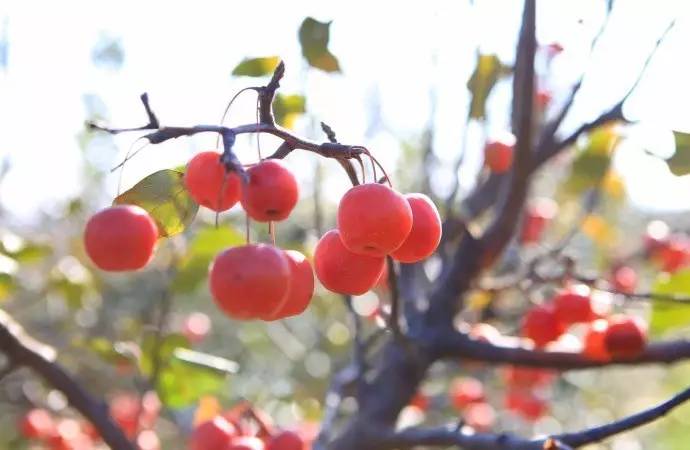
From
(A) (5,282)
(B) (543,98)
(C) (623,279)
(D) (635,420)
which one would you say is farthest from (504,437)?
(C) (623,279)

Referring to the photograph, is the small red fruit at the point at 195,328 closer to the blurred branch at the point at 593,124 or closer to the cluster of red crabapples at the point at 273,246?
the blurred branch at the point at 593,124

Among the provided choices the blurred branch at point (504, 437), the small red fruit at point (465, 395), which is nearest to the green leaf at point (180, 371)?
the blurred branch at point (504, 437)

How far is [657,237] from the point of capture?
310 centimetres

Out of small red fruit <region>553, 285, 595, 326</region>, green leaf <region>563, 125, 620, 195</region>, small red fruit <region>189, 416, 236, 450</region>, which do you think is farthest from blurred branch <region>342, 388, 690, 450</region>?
green leaf <region>563, 125, 620, 195</region>

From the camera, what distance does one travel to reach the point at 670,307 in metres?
1.75

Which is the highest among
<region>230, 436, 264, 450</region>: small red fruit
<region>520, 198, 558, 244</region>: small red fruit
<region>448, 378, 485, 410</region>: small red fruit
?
<region>230, 436, 264, 450</region>: small red fruit

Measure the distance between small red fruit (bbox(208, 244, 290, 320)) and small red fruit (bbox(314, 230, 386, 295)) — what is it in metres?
0.11

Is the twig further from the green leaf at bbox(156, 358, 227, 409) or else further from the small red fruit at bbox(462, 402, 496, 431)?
the small red fruit at bbox(462, 402, 496, 431)

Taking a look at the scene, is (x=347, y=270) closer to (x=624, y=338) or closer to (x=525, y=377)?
(x=624, y=338)

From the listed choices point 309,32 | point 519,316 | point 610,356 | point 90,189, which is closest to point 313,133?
point 309,32

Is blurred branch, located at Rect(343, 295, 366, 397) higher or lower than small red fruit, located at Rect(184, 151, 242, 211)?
lower

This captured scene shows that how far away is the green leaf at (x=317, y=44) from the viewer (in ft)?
4.94

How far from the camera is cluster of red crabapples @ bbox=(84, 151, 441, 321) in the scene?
0.83m

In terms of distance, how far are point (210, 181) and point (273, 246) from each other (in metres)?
0.13
